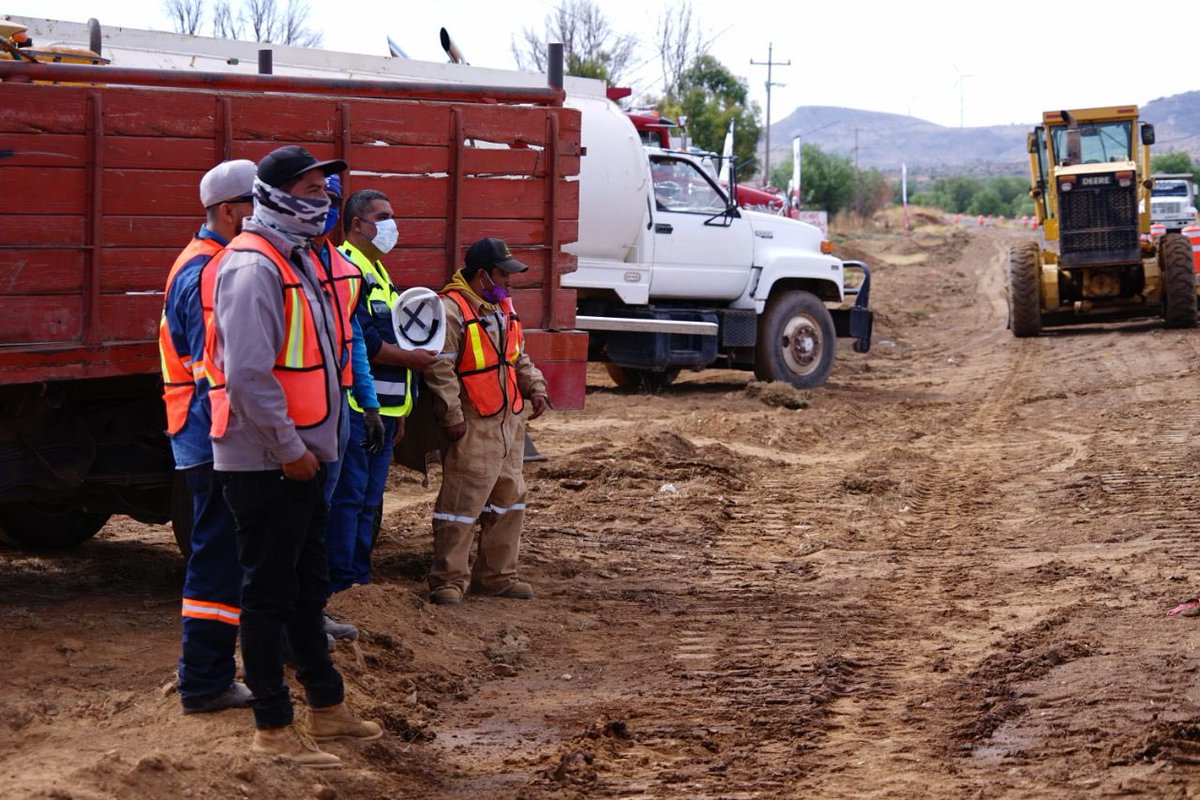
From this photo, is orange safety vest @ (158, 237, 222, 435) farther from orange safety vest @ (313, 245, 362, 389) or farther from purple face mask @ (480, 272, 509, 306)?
purple face mask @ (480, 272, 509, 306)

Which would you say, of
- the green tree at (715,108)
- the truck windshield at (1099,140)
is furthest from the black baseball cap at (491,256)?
the green tree at (715,108)

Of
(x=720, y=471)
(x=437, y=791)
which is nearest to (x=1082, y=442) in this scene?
(x=720, y=471)

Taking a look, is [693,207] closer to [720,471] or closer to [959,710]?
[720,471]

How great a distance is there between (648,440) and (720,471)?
87 centimetres

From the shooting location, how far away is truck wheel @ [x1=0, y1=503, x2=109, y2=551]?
7.64 m

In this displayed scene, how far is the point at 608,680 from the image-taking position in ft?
19.6

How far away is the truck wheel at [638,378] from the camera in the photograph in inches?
642

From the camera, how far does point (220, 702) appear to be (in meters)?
4.87

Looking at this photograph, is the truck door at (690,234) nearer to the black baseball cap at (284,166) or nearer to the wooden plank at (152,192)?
the wooden plank at (152,192)

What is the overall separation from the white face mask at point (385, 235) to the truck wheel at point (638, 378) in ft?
32.2

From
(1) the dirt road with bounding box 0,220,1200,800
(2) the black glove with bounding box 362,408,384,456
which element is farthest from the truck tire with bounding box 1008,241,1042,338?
(2) the black glove with bounding box 362,408,384,456

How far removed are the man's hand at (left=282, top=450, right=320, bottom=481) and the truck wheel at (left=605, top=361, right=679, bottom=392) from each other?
11.9 m

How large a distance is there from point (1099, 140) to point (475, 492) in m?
17.2

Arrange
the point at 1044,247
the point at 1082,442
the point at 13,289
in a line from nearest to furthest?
the point at 13,289
the point at 1082,442
the point at 1044,247
